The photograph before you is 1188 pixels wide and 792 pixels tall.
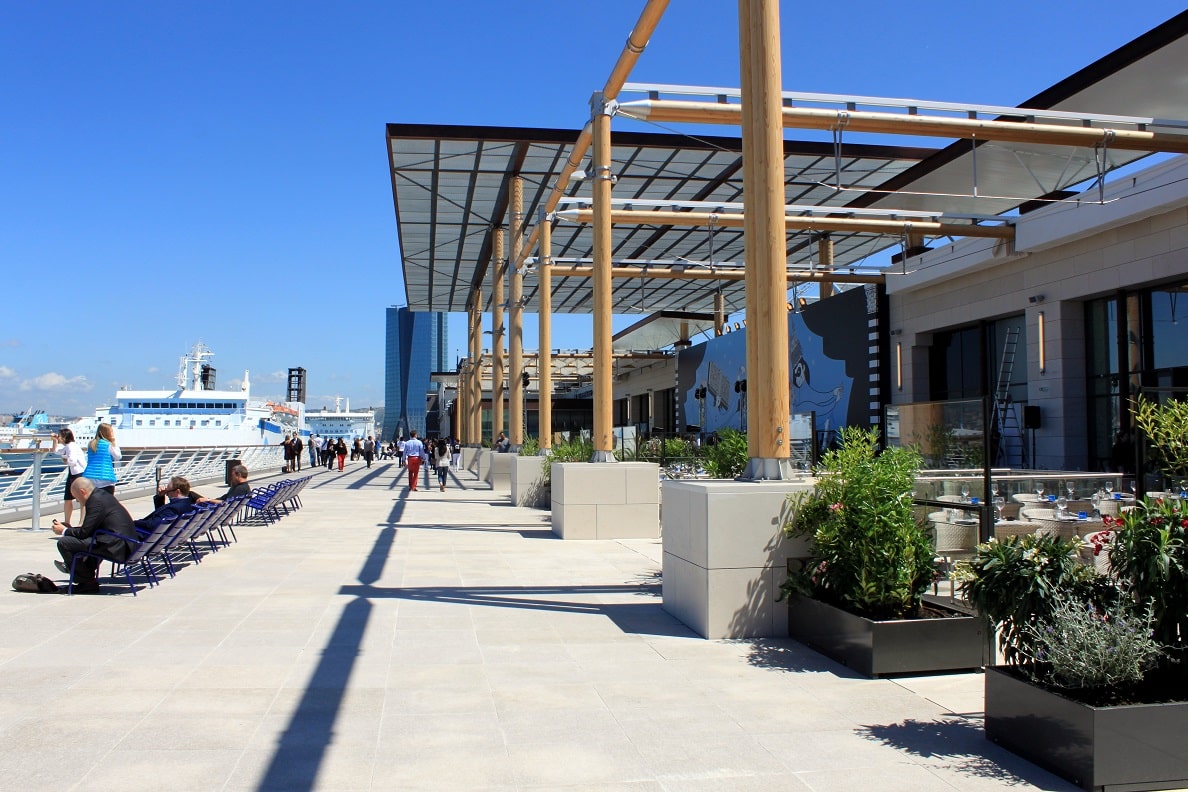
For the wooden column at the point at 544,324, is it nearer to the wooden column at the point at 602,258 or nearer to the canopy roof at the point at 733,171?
the canopy roof at the point at 733,171

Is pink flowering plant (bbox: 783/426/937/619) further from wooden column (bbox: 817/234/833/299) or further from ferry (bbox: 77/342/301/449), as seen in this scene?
ferry (bbox: 77/342/301/449)

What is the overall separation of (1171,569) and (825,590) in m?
2.73

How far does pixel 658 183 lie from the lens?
2392cm

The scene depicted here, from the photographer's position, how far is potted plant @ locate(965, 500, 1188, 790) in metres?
3.95

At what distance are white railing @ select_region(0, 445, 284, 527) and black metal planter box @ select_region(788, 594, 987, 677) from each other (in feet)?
45.2

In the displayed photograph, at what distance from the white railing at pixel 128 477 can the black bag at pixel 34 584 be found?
6846mm

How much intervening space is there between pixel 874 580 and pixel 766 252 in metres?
2.83

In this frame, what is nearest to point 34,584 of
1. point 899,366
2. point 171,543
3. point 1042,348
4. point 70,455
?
point 171,543

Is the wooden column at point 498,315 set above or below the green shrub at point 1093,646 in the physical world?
above

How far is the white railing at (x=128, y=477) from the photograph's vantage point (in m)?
16.2

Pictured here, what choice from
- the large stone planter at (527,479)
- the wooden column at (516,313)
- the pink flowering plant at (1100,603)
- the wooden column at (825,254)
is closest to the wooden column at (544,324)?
the large stone planter at (527,479)

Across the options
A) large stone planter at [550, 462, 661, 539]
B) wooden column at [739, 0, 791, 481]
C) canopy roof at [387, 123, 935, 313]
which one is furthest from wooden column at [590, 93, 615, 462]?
canopy roof at [387, 123, 935, 313]

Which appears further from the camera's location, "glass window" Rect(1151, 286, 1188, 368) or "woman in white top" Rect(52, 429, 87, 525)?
"glass window" Rect(1151, 286, 1188, 368)

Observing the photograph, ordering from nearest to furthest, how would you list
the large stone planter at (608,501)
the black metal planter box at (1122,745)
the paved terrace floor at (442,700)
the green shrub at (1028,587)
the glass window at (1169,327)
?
1. the black metal planter box at (1122,745)
2. the paved terrace floor at (442,700)
3. the green shrub at (1028,587)
4. the large stone planter at (608,501)
5. the glass window at (1169,327)
